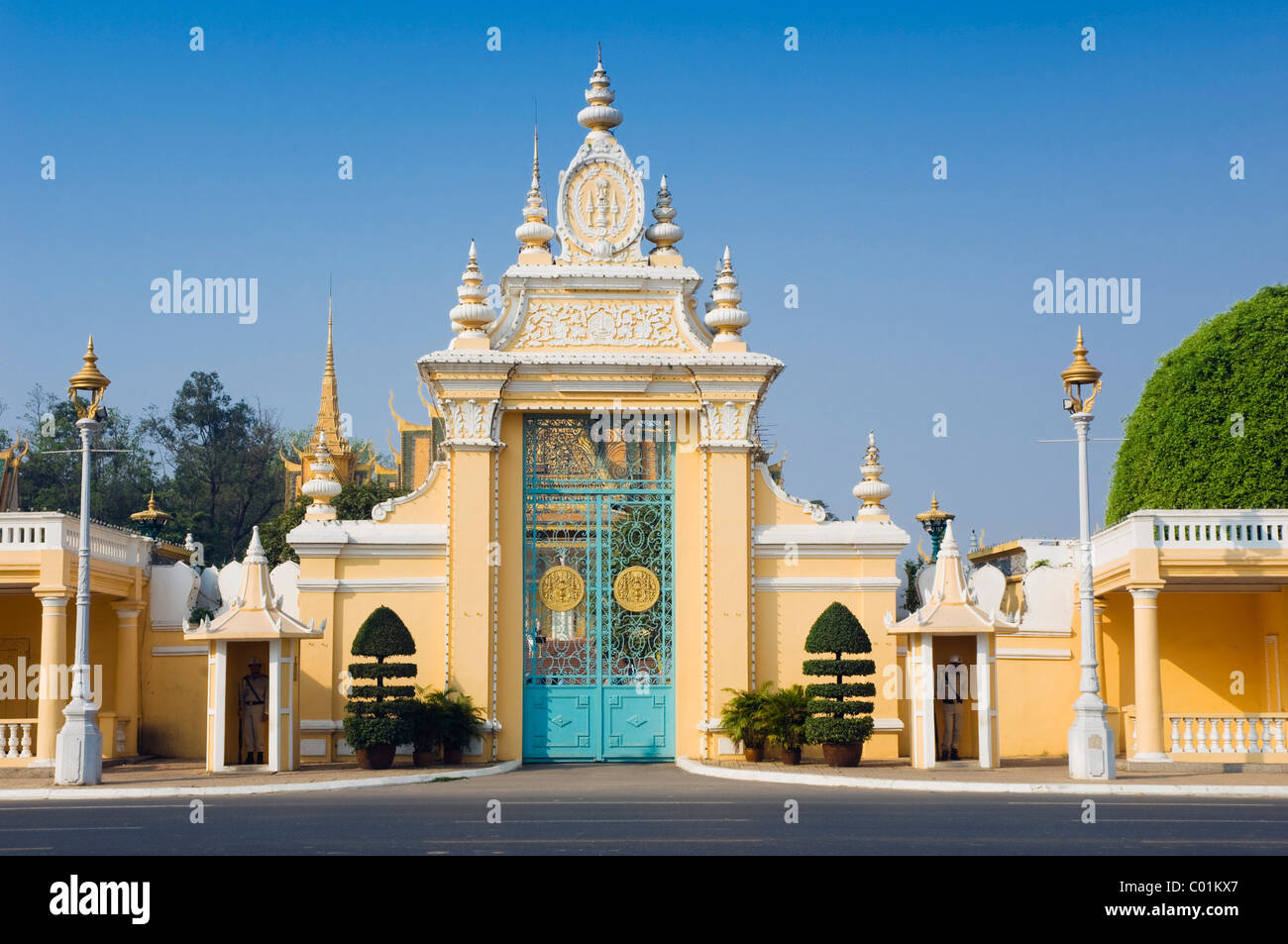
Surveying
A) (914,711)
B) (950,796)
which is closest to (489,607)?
(914,711)

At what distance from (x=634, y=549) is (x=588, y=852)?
41.6 feet

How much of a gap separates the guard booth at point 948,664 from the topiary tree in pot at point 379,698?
24.3 feet

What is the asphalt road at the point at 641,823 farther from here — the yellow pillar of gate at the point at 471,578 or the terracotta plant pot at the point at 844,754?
the yellow pillar of gate at the point at 471,578

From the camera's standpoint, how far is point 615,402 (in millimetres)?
23953

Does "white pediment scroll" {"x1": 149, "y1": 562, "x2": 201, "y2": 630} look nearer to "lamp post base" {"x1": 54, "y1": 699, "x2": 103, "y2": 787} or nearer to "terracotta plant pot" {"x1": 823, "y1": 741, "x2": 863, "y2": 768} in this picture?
"lamp post base" {"x1": 54, "y1": 699, "x2": 103, "y2": 787}

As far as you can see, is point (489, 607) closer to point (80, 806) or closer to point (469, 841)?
point (80, 806)

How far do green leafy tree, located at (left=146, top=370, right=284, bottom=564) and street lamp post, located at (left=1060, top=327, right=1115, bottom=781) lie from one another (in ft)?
150

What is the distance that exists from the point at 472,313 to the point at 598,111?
14.6ft

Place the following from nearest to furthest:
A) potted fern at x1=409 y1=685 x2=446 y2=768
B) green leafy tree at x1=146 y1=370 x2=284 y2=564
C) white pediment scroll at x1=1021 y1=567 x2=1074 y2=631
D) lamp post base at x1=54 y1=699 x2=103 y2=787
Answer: lamp post base at x1=54 y1=699 x2=103 y2=787 → potted fern at x1=409 y1=685 x2=446 y2=768 → white pediment scroll at x1=1021 y1=567 x2=1074 y2=631 → green leafy tree at x1=146 y1=370 x2=284 y2=564

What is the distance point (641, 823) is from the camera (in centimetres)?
1395

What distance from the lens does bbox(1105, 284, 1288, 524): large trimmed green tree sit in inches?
1259

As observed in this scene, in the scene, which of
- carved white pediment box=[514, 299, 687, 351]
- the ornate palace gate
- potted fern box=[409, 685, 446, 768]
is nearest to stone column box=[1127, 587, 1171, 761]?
the ornate palace gate

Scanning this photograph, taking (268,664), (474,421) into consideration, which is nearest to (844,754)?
(474,421)

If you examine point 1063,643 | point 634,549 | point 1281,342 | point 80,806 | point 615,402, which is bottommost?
point 80,806
